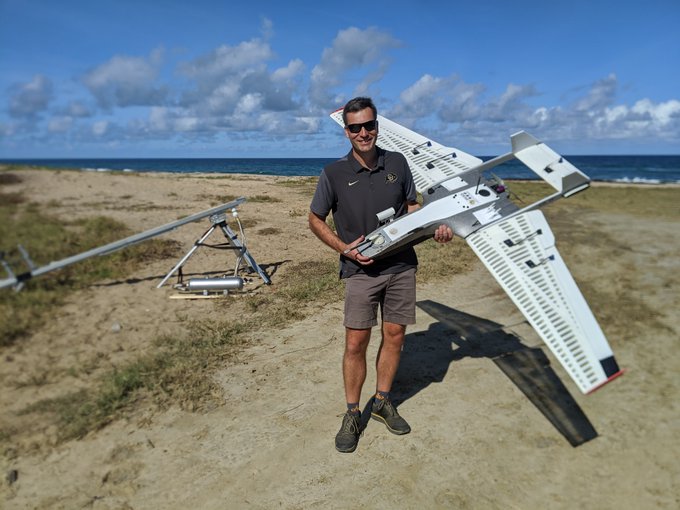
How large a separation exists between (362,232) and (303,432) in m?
2.05

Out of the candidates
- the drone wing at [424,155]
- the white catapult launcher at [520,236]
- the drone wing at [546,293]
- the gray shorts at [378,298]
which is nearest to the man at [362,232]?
the gray shorts at [378,298]

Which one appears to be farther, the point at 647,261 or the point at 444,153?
the point at 647,261

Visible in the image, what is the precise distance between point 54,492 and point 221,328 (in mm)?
3022

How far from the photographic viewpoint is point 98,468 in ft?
11.0

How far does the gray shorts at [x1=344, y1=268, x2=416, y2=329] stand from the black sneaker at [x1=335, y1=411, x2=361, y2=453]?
93cm

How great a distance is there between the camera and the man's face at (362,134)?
3252 millimetres

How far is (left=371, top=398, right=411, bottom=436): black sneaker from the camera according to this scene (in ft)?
12.7

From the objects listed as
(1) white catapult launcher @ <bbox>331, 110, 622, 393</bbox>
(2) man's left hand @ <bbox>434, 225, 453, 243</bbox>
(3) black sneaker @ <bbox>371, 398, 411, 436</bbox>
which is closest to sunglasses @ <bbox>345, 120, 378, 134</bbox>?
(1) white catapult launcher @ <bbox>331, 110, 622, 393</bbox>

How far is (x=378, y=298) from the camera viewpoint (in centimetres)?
370

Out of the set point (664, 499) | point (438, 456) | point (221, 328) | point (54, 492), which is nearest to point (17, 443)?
point (54, 492)

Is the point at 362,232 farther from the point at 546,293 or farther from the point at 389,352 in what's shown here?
the point at 546,293

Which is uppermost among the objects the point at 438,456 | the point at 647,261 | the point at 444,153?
the point at 444,153

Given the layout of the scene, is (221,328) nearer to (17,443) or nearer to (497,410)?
(17,443)

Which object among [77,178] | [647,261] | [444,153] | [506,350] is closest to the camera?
[77,178]
